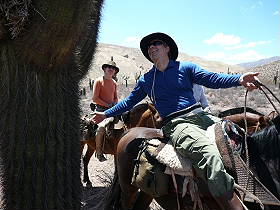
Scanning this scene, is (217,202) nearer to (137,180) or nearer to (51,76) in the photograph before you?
(137,180)

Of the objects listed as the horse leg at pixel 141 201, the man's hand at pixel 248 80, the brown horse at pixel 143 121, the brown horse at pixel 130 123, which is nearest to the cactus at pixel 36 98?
the horse leg at pixel 141 201

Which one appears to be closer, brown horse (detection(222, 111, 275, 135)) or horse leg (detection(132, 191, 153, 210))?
horse leg (detection(132, 191, 153, 210))

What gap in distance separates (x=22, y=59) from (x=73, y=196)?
154 cm

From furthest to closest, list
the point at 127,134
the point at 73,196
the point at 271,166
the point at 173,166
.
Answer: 1. the point at 127,134
2. the point at 73,196
3. the point at 173,166
4. the point at 271,166

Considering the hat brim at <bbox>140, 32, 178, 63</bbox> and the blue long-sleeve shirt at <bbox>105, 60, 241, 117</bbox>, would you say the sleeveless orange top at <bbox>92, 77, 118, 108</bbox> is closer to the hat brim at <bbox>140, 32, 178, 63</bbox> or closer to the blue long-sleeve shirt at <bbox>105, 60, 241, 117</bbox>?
the hat brim at <bbox>140, 32, 178, 63</bbox>

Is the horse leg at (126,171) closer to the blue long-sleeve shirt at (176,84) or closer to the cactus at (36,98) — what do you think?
the blue long-sleeve shirt at (176,84)

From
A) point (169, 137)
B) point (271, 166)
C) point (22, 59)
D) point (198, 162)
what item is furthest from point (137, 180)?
point (22, 59)

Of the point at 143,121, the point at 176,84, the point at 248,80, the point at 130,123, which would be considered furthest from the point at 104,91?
the point at 248,80

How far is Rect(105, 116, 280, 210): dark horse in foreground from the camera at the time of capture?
3527 mm

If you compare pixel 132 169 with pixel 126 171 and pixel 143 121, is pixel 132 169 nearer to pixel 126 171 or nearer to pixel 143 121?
pixel 126 171

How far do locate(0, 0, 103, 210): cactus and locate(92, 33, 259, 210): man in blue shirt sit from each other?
97 centimetres

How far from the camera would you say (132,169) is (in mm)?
4520

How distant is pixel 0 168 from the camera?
153 inches

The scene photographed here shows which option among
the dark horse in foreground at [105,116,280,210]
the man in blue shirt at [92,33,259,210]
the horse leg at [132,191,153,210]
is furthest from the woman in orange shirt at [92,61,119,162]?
the horse leg at [132,191,153,210]
